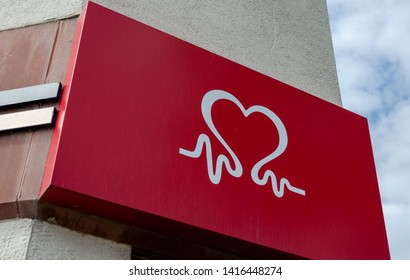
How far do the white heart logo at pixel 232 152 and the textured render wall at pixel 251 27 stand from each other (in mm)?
672

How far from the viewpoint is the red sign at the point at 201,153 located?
270cm

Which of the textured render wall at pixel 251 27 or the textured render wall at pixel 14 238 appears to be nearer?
the textured render wall at pixel 14 238

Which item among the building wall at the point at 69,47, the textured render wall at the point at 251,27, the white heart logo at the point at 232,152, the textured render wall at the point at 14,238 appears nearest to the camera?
the textured render wall at the point at 14,238

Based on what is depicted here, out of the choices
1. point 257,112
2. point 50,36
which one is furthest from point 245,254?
point 50,36

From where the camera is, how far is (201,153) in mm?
3020

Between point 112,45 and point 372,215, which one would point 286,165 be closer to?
point 372,215

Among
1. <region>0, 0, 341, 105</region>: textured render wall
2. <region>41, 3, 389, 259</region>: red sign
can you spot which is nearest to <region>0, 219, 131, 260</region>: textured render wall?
<region>41, 3, 389, 259</region>: red sign

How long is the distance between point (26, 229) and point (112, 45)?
3.46ft

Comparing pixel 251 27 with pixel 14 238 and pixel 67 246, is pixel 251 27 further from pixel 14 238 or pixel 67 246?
pixel 14 238

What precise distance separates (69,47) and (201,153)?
3.11ft

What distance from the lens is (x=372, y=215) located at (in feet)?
11.8

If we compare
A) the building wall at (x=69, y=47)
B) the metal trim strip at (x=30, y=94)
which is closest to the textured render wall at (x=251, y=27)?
the building wall at (x=69, y=47)

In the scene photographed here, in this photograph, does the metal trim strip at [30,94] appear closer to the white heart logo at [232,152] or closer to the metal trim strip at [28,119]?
the metal trim strip at [28,119]

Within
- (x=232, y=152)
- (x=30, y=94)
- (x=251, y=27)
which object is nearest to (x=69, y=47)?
(x=30, y=94)
